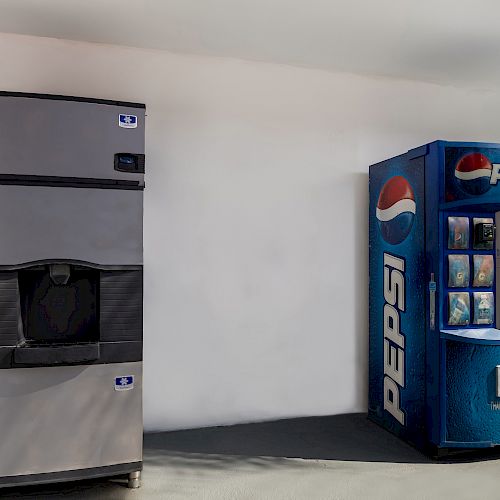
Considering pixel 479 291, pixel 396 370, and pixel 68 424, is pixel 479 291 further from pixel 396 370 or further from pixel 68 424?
pixel 68 424

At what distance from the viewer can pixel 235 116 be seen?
3301 millimetres

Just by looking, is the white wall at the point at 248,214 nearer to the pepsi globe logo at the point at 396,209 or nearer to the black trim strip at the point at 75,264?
the pepsi globe logo at the point at 396,209

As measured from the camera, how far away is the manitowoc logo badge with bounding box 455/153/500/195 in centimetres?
276

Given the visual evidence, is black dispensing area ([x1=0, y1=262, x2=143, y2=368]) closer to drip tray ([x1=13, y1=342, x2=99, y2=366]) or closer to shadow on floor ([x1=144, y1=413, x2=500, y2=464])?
drip tray ([x1=13, y1=342, x2=99, y2=366])

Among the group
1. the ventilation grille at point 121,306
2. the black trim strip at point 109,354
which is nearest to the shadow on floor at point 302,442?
the black trim strip at point 109,354

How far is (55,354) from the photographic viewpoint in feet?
7.42

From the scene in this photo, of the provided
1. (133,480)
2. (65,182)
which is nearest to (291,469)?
(133,480)

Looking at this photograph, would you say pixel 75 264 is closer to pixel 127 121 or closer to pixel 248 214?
pixel 127 121

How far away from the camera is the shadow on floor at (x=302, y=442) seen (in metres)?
2.84

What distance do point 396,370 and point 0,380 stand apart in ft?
7.20

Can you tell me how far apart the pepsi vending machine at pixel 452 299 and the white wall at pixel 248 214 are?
2.04 feet

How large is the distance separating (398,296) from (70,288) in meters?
1.89

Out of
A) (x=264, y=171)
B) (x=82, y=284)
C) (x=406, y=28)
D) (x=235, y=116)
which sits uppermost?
(x=406, y=28)

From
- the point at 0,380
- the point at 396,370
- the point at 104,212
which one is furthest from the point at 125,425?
the point at 396,370
